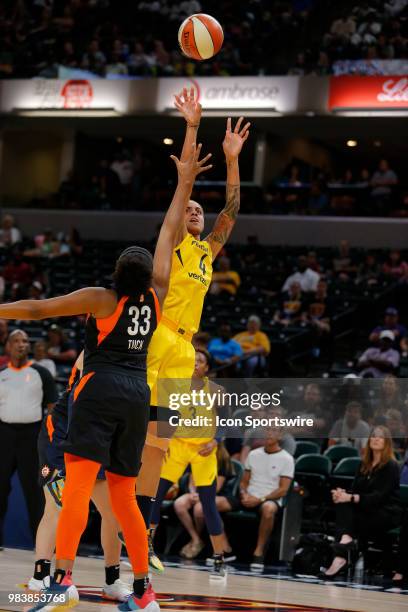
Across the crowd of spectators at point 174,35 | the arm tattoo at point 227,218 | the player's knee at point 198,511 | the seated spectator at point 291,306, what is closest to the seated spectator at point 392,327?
the seated spectator at point 291,306

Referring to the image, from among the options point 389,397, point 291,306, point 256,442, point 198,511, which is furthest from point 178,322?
point 291,306

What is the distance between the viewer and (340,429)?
8570 mm

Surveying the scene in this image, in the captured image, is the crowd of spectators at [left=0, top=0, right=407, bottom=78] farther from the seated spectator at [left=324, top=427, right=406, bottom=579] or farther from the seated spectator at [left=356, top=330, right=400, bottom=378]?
the seated spectator at [left=324, top=427, right=406, bottom=579]

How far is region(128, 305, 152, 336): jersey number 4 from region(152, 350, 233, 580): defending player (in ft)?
7.82

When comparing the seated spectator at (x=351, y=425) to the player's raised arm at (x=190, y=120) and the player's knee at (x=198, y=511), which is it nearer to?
the player's knee at (x=198, y=511)

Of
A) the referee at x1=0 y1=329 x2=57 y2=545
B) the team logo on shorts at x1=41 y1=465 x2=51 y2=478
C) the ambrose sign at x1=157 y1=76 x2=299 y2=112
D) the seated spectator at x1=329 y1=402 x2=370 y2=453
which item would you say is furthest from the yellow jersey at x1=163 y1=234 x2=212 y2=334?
the ambrose sign at x1=157 y1=76 x2=299 y2=112

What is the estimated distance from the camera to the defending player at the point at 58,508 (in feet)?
19.4

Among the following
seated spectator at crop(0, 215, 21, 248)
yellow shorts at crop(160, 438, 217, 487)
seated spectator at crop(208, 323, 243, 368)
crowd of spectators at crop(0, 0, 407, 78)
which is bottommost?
yellow shorts at crop(160, 438, 217, 487)

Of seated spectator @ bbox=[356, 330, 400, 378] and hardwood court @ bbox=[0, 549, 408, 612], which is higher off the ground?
seated spectator @ bbox=[356, 330, 400, 378]

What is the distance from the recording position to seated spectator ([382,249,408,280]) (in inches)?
706

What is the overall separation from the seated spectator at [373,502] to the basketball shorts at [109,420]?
14.8 ft

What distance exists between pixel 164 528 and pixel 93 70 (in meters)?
15.4

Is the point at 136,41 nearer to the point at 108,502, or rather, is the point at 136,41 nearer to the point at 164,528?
the point at 164,528

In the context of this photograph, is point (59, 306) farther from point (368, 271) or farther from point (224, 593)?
point (368, 271)
